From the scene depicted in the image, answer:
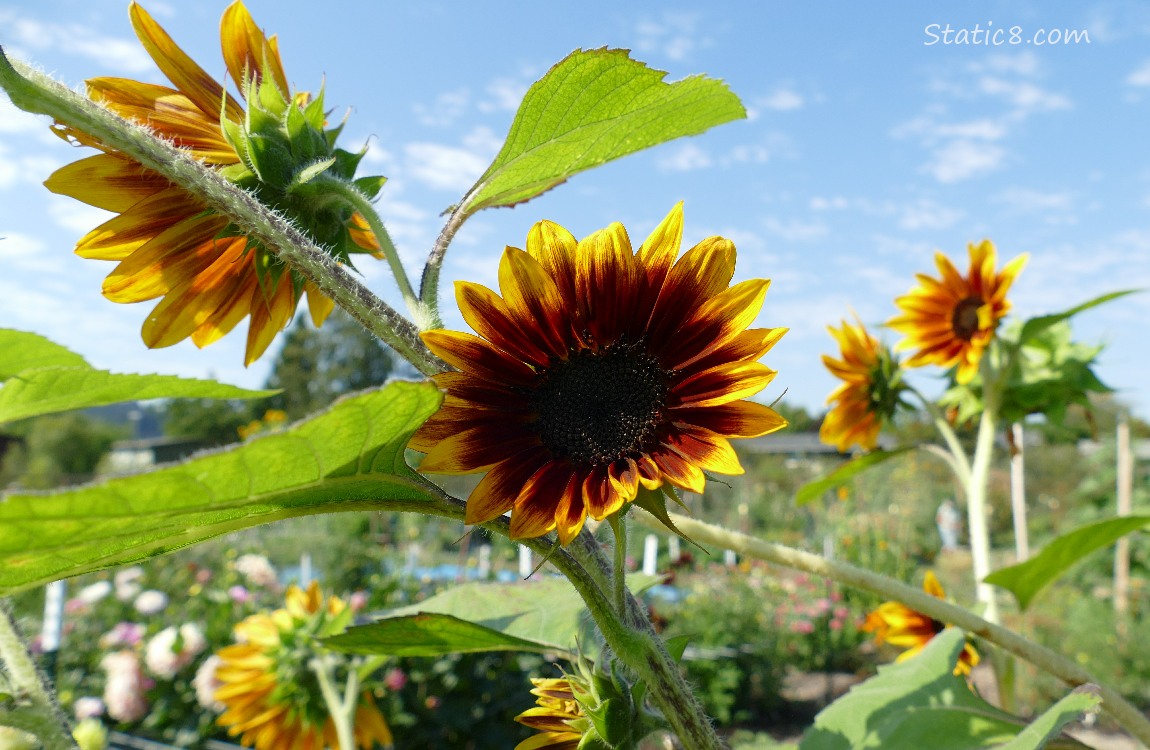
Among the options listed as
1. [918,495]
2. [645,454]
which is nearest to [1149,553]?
[918,495]

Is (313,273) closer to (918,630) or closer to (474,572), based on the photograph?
(918,630)

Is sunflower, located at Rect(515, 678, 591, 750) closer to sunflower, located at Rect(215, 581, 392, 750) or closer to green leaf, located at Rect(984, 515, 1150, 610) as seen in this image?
green leaf, located at Rect(984, 515, 1150, 610)

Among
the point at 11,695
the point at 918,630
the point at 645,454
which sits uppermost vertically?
the point at 645,454

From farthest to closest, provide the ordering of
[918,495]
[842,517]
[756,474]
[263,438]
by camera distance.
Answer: [756,474] → [918,495] → [842,517] → [263,438]

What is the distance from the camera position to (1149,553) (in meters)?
7.37

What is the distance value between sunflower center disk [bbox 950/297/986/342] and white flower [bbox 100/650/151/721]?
9.40ft

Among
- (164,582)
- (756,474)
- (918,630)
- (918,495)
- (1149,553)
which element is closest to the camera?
(918,630)

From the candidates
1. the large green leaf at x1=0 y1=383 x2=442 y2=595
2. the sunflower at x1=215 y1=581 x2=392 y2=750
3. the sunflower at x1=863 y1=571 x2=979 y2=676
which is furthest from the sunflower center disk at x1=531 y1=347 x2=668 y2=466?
the sunflower at x1=215 y1=581 x2=392 y2=750

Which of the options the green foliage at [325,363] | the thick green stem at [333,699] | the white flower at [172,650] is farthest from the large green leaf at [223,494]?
the green foliage at [325,363]

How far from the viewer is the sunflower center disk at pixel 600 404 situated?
46cm

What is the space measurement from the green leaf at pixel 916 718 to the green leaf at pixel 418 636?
0.27m

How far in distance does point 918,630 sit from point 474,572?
444cm

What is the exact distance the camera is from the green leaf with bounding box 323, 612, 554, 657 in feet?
1.52

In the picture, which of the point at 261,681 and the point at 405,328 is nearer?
the point at 405,328
